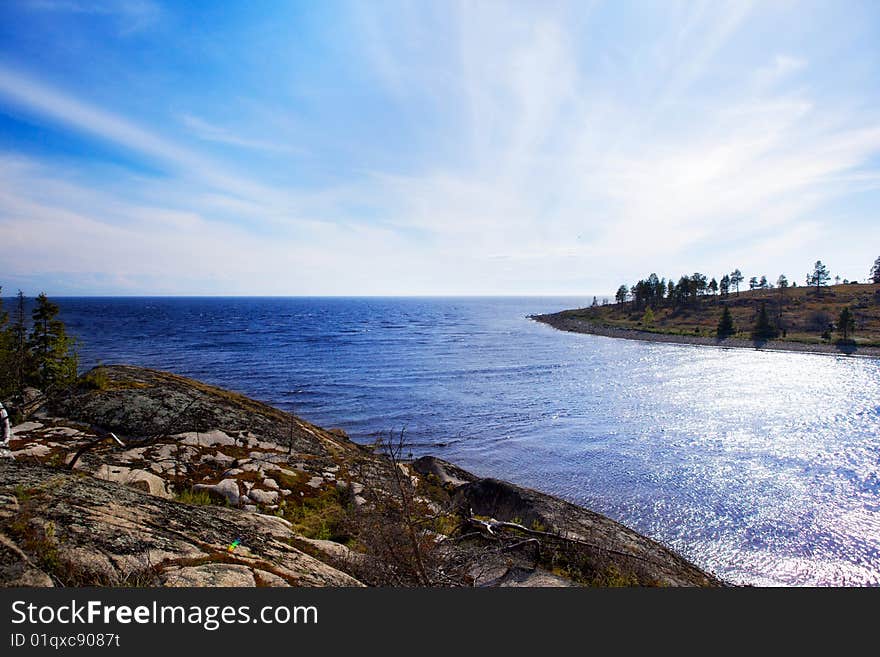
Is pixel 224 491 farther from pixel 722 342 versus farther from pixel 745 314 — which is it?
pixel 745 314

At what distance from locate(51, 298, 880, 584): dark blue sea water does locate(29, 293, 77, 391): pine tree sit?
439 inches

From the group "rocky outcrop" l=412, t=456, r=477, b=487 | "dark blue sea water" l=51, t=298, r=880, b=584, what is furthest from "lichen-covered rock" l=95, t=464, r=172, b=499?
"dark blue sea water" l=51, t=298, r=880, b=584

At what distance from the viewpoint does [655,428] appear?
2406cm

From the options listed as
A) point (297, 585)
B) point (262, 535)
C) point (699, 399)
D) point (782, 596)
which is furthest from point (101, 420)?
point (699, 399)

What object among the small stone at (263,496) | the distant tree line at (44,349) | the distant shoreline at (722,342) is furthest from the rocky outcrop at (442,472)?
the distant shoreline at (722,342)

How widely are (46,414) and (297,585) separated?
8.93 meters

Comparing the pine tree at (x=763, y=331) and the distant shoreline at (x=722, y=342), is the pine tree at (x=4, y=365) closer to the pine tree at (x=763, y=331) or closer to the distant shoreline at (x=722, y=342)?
the distant shoreline at (x=722, y=342)

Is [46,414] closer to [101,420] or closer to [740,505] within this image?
[101,420]

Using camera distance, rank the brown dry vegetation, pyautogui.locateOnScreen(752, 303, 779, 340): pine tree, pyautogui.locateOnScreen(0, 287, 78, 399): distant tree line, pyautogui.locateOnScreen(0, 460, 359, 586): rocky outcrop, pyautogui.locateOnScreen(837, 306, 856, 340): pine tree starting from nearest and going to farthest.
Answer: pyautogui.locateOnScreen(0, 460, 359, 586): rocky outcrop → pyautogui.locateOnScreen(0, 287, 78, 399): distant tree line → pyautogui.locateOnScreen(837, 306, 856, 340): pine tree → pyautogui.locateOnScreen(752, 303, 779, 340): pine tree → the brown dry vegetation

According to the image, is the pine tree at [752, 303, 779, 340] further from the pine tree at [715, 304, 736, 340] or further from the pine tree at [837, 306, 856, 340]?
the pine tree at [837, 306, 856, 340]

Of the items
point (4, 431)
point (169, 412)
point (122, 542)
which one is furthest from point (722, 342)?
Result: point (4, 431)

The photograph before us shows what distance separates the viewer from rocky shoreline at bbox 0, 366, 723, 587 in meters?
3.33

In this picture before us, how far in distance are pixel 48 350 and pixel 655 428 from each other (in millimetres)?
34365

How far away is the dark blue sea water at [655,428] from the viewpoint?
1284cm
